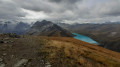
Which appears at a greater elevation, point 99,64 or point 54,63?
point 54,63

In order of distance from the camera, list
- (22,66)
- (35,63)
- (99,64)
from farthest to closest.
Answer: (99,64)
(35,63)
(22,66)

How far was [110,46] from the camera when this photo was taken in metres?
159

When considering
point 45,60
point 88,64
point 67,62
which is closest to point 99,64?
point 88,64

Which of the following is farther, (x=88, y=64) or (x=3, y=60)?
(x=88, y=64)

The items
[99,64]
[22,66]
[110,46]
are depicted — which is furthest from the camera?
[110,46]

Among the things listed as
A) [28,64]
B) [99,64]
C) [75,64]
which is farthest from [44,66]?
[99,64]

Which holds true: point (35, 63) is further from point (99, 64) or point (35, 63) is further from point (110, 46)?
point (110, 46)

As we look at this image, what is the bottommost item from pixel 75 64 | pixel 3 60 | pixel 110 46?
pixel 110 46

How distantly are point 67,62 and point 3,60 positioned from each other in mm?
7282

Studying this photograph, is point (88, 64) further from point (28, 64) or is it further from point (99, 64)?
point (28, 64)

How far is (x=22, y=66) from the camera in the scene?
8.01 meters

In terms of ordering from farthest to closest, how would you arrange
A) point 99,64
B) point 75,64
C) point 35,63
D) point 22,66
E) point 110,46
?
point 110,46 < point 99,64 < point 75,64 < point 35,63 < point 22,66

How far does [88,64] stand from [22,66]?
24.8 feet

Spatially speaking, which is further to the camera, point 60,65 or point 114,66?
point 114,66
